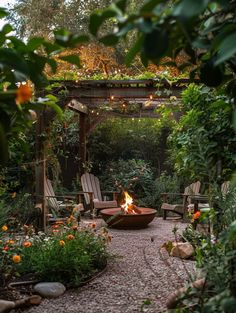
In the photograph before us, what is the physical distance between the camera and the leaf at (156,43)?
1.69 feet

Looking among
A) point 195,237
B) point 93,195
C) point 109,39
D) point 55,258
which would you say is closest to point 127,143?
point 93,195

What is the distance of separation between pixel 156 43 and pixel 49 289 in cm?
315

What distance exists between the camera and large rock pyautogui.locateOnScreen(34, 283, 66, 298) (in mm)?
3324

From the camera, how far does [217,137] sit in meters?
3.02

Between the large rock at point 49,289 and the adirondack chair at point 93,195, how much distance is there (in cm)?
399

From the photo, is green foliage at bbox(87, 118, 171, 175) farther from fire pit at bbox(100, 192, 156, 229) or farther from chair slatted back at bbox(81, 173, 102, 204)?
fire pit at bbox(100, 192, 156, 229)

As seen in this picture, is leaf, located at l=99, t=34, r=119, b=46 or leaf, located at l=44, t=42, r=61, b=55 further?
leaf, located at l=44, t=42, r=61, b=55

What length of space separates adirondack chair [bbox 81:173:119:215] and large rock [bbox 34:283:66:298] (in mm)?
3987

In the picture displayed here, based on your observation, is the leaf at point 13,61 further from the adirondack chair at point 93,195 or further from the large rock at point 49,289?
the adirondack chair at point 93,195

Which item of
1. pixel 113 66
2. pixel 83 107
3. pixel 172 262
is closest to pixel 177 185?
pixel 83 107

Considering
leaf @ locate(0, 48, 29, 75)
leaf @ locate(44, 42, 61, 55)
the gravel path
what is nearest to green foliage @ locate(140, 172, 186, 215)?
the gravel path

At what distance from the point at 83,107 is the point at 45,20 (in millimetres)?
2694

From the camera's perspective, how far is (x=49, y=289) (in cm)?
335

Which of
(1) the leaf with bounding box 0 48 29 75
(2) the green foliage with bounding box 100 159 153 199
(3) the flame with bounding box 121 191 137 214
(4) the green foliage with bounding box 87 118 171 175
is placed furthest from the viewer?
(4) the green foliage with bounding box 87 118 171 175
